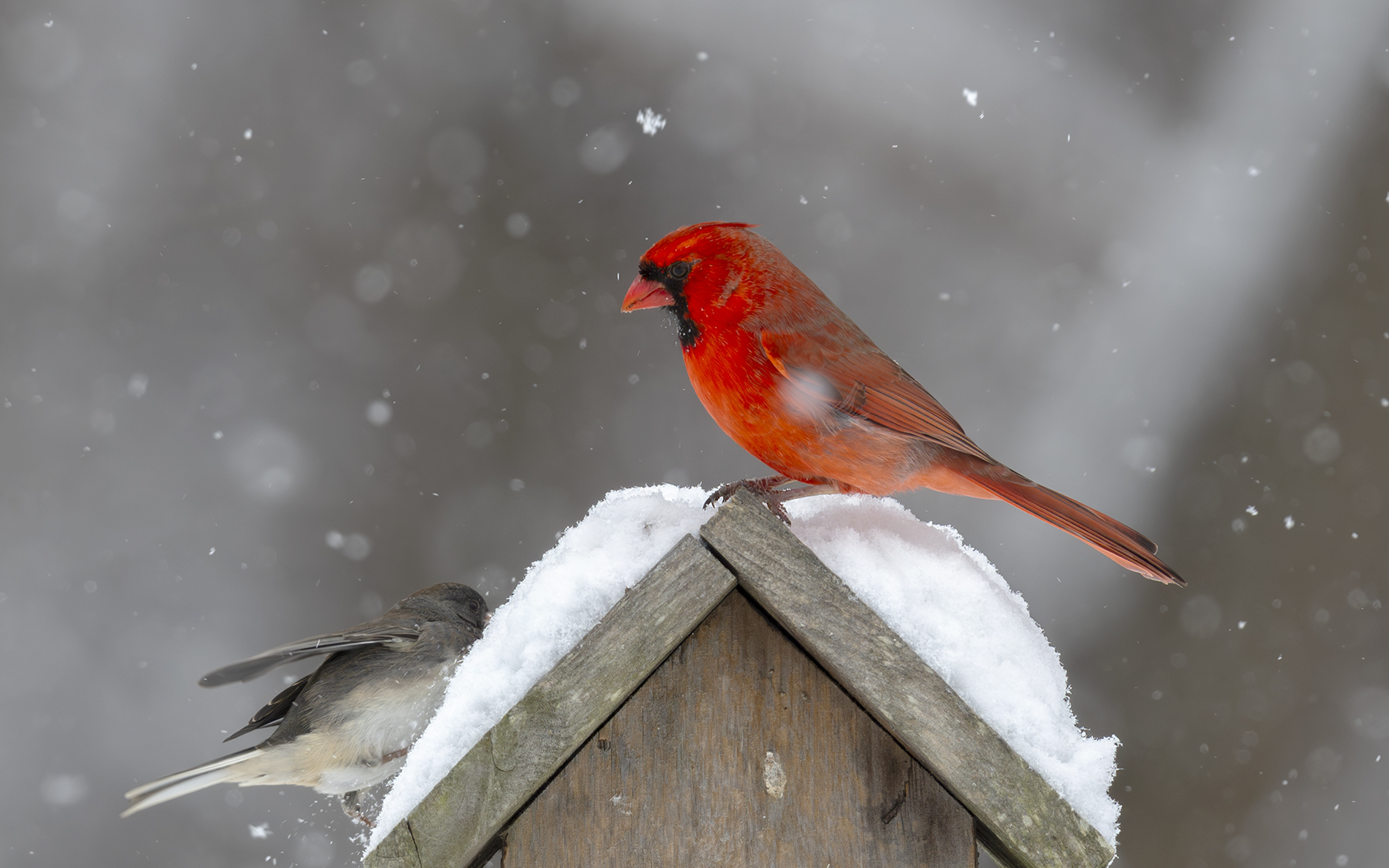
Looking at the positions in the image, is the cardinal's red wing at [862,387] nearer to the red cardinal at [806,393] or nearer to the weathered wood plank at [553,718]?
the red cardinal at [806,393]

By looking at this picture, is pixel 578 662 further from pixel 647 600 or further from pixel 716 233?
pixel 716 233

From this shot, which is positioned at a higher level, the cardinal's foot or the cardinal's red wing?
the cardinal's red wing

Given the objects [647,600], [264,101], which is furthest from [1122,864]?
[264,101]

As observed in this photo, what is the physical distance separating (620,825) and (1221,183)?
4.10 m

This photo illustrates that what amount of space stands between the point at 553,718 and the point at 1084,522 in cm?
85

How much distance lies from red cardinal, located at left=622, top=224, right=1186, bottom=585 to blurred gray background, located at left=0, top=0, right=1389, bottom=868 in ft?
7.69

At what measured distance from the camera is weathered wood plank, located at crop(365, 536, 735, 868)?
3.60ft

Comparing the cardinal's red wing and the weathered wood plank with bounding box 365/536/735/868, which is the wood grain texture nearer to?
the weathered wood plank with bounding box 365/536/735/868

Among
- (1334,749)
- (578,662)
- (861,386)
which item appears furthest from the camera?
(1334,749)

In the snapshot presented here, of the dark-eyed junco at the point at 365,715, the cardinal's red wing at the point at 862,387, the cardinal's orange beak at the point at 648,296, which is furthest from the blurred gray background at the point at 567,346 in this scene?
the cardinal's red wing at the point at 862,387

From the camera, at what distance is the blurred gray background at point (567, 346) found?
3.92 meters

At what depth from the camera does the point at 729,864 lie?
1238 mm

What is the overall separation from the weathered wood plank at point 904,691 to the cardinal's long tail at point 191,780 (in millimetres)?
1210

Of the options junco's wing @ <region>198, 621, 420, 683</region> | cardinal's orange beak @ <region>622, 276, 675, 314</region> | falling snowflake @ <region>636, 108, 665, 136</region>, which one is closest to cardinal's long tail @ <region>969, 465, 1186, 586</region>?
cardinal's orange beak @ <region>622, 276, 675, 314</region>
